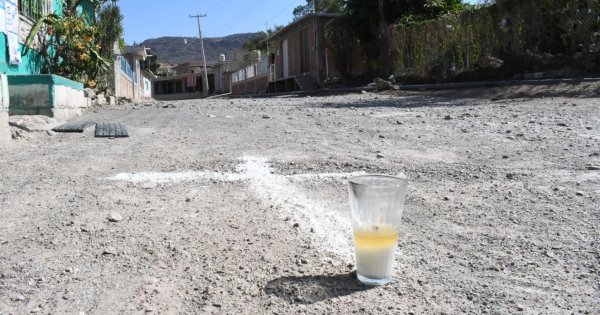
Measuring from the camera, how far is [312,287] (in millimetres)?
2252

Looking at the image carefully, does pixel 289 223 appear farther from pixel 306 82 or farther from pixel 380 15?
pixel 306 82

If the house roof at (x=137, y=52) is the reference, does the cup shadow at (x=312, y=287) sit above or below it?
below

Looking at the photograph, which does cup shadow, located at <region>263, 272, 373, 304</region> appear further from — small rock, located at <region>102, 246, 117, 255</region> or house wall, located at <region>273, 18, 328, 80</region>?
house wall, located at <region>273, 18, 328, 80</region>

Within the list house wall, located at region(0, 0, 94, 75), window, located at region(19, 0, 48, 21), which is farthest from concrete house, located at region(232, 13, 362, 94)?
house wall, located at region(0, 0, 94, 75)

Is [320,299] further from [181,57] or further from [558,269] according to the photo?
[181,57]

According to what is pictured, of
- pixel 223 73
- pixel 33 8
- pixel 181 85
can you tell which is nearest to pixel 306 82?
pixel 33 8

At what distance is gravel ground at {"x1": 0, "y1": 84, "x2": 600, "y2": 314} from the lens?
7.16ft

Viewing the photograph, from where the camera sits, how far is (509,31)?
1225cm

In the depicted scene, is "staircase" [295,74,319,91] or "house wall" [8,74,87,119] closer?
"house wall" [8,74,87,119]

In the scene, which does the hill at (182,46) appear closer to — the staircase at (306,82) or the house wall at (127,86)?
the house wall at (127,86)

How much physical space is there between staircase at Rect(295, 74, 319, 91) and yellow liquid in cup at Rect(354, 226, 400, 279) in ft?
63.3

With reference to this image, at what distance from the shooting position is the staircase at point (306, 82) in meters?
21.5

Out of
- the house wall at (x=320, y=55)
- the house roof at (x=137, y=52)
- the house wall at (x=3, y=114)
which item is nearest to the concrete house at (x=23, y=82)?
the house wall at (x=3, y=114)

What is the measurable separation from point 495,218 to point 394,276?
108 centimetres
